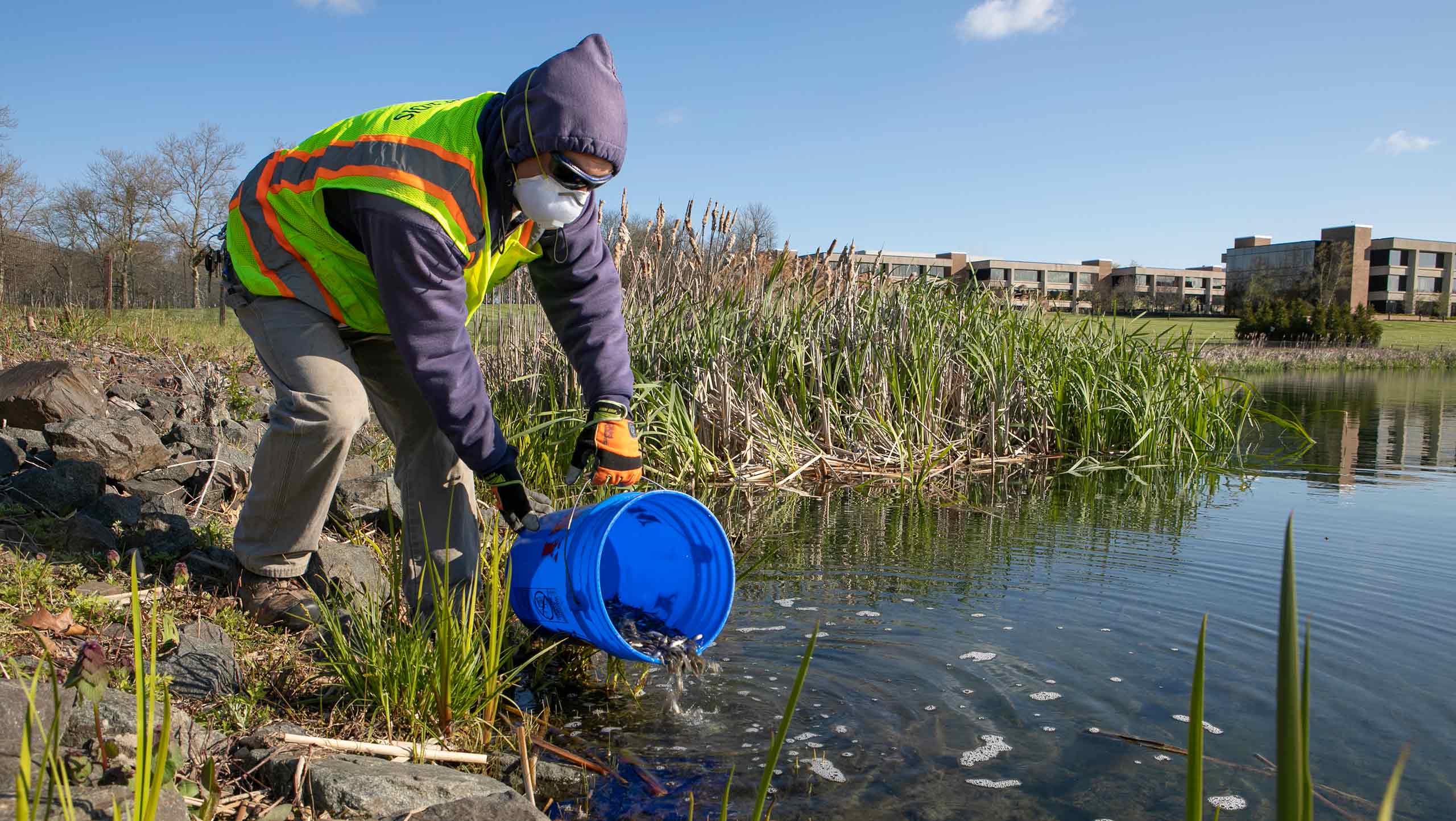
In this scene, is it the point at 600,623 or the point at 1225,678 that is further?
the point at 1225,678

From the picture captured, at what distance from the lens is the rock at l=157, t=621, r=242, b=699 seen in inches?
79.1

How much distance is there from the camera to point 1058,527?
4680mm

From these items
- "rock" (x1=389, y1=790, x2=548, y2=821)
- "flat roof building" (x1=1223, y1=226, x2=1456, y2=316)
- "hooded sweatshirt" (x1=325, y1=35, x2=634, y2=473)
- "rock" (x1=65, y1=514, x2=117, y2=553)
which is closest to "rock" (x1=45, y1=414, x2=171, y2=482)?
"rock" (x1=65, y1=514, x2=117, y2=553)

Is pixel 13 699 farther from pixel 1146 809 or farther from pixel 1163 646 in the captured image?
pixel 1163 646

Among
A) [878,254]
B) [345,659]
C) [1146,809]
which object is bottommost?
[1146,809]

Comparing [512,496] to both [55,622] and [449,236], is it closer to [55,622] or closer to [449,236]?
[449,236]

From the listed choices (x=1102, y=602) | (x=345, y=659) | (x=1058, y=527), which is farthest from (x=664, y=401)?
(x=345, y=659)

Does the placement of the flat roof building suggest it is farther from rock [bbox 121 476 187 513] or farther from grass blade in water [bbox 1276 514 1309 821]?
grass blade in water [bbox 1276 514 1309 821]

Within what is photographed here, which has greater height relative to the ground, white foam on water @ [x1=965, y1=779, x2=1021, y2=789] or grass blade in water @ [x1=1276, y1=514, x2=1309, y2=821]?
grass blade in water @ [x1=1276, y1=514, x2=1309, y2=821]

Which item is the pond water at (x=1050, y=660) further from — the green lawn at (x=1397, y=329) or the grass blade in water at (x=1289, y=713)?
the green lawn at (x=1397, y=329)

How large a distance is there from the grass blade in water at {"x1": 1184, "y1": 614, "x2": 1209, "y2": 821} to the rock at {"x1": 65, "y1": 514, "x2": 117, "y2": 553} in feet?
9.86

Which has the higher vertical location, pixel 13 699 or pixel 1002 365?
pixel 1002 365

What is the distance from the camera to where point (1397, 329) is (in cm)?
3634

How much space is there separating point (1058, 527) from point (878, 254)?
9.83 feet
